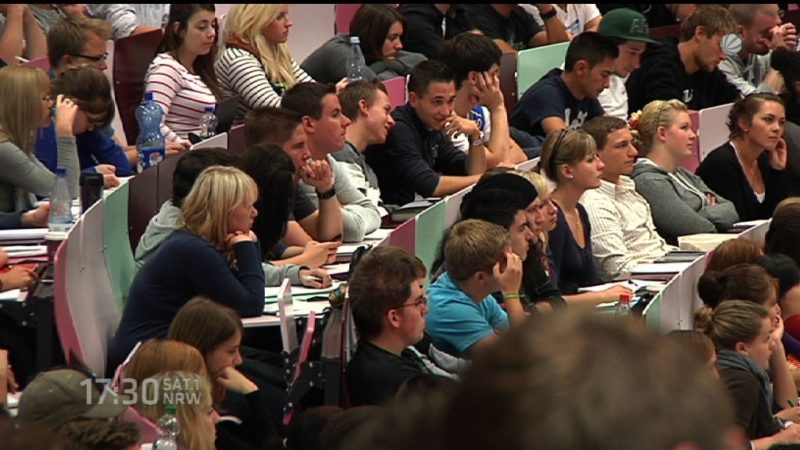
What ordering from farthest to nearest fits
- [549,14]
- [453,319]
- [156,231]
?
[549,14] < [156,231] < [453,319]

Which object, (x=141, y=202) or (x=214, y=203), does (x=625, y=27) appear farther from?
(x=214, y=203)

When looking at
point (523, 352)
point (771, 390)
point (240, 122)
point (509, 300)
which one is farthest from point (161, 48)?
point (523, 352)

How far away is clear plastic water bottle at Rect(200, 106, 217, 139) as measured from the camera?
22.1 feet

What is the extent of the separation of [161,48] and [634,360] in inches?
263

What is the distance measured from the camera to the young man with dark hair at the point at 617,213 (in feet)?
20.4

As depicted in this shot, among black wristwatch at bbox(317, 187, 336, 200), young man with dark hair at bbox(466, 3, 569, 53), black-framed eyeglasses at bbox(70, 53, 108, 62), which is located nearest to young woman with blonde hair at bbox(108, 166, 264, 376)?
black wristwatch at bbox(317, 187, 336, 200)

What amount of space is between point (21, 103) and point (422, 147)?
1.99 meters

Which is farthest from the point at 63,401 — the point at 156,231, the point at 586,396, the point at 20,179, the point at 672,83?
the point at 672,83

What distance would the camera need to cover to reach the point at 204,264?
179 inches

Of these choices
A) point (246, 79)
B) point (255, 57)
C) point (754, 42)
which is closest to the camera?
point (246, 79)

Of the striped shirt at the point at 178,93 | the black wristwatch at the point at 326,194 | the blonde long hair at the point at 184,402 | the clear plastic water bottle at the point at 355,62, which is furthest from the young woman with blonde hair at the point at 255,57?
the blonde long hair at the point at 184,402

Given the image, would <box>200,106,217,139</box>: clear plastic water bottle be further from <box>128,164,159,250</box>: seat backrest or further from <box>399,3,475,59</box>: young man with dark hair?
<box>399,3,475,59</box>: young man with dark hair

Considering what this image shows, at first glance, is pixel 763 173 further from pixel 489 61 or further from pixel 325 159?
pixel 325 159

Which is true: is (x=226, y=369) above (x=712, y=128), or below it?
above
